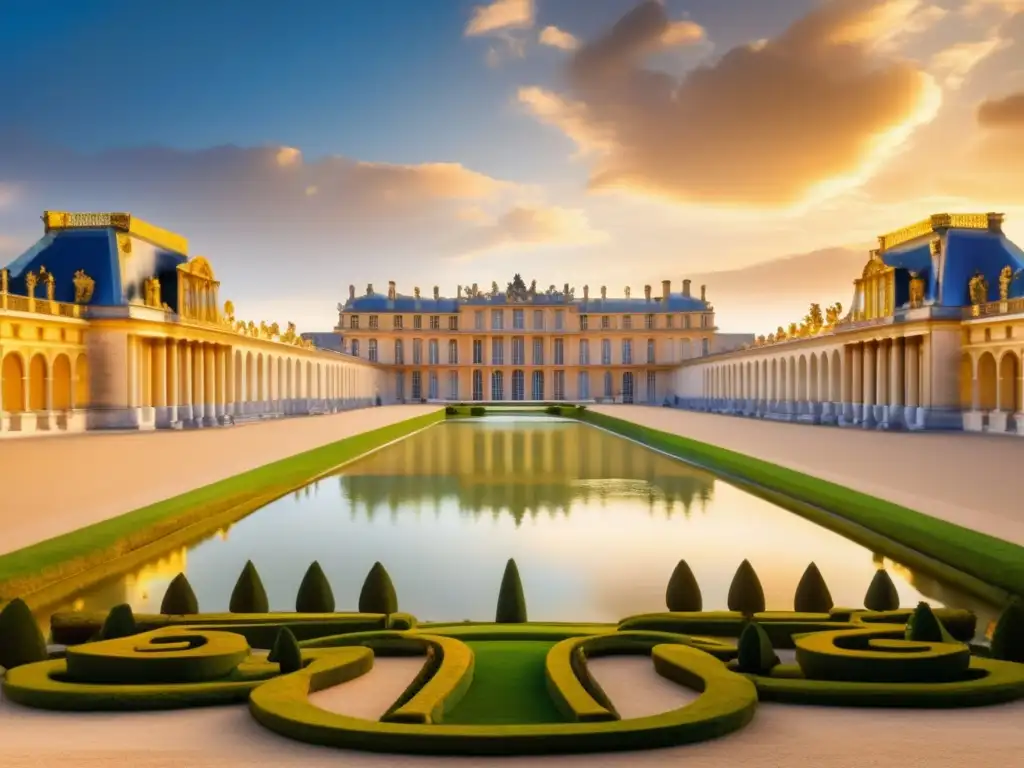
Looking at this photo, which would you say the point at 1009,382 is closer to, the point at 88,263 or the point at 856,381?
the point at 856,381

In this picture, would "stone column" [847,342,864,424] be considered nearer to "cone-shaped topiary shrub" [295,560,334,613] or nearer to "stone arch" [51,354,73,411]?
"stone arch" [51,354,73,411]

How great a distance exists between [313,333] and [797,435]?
7277 centimetres

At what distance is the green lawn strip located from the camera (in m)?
4.86

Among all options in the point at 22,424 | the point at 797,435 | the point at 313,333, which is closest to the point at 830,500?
the point at 797,435

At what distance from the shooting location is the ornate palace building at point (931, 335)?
30.9 metres

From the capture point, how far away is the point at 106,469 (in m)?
17.5

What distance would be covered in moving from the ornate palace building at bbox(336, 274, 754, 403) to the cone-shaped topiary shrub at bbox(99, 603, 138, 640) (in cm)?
7648

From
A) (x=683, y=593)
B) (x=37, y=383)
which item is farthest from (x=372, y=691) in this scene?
(x=37, y=383)

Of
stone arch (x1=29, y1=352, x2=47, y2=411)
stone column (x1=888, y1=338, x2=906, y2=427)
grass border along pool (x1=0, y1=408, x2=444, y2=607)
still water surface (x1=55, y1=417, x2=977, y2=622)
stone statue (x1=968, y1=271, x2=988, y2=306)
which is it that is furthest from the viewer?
stone column (x1=888, y1=338, x2=906, y2=427)

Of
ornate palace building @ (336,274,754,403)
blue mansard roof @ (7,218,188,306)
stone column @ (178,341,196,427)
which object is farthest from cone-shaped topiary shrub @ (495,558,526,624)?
ornate palace building @ (336,274,754,403)

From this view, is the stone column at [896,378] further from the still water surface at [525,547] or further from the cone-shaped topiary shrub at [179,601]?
the cone-shaped topiary shrub at [179,601]

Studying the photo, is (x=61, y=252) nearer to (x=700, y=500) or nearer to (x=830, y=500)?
(x=700, y=500)

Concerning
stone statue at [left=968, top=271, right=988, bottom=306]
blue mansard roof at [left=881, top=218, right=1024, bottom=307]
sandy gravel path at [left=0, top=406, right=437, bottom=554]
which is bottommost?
sandy gravel path at [left=0, top=406, right=437, bottom=554]

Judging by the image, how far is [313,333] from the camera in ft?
313
